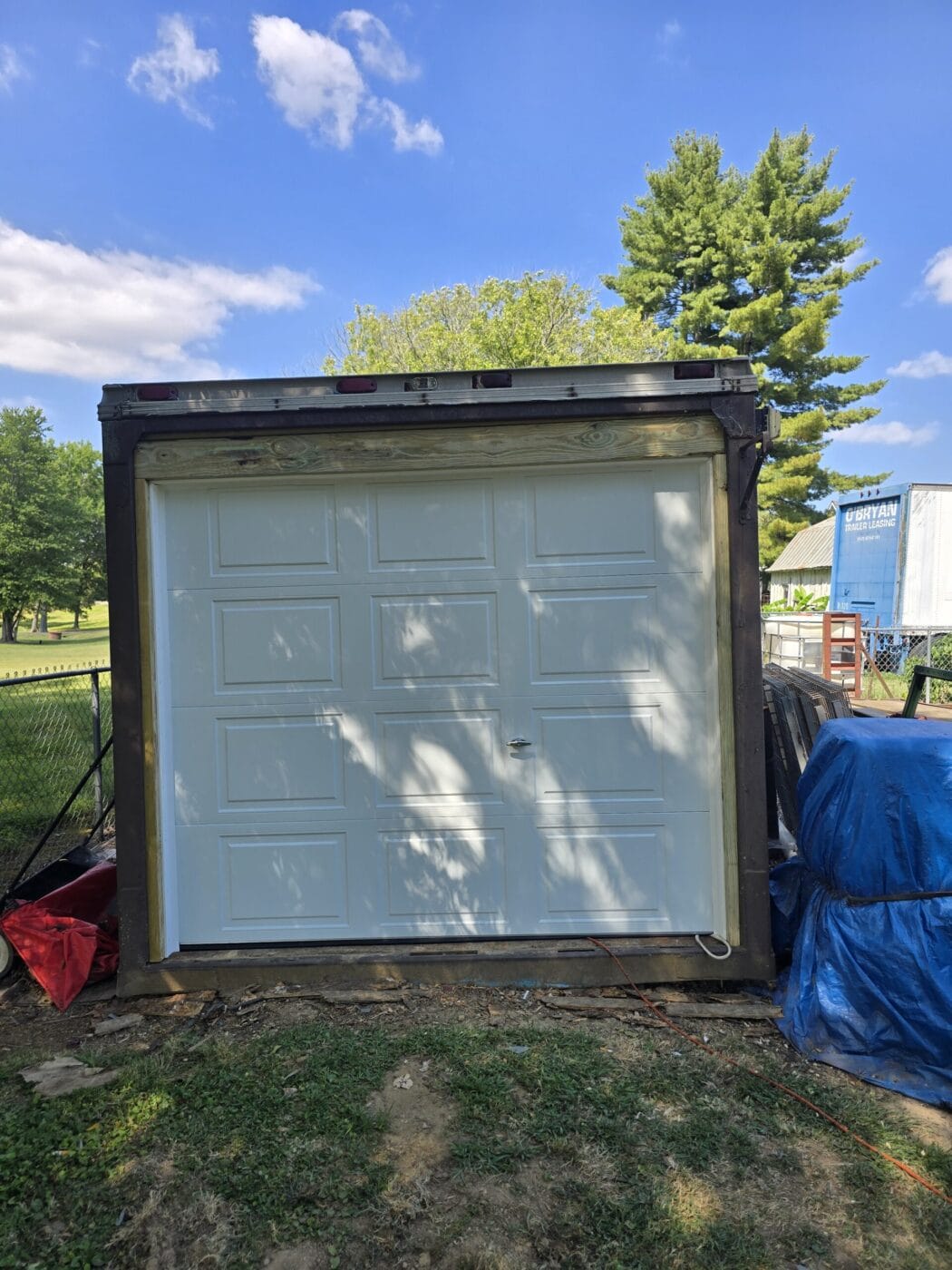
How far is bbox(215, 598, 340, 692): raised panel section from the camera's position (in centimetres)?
381

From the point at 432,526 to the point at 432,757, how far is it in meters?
1.15

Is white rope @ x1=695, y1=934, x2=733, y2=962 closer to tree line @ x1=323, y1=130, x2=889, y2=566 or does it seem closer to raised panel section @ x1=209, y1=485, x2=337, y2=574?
raised panel section @ x1=209, y1=485, x2=337, y2=574

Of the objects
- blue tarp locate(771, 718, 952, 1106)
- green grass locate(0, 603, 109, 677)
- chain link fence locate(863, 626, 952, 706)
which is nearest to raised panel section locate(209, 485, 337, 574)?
blue tarp locate(771, 718, 952, 1106)

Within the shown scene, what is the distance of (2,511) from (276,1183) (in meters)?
48.6

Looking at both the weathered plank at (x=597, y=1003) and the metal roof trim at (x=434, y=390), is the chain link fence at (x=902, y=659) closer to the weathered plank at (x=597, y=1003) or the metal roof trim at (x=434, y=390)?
the metal roof trim at (x=434, y=390)

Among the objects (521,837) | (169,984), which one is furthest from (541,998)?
(169,984)

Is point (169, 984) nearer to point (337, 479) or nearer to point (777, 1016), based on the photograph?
point (337, 479)

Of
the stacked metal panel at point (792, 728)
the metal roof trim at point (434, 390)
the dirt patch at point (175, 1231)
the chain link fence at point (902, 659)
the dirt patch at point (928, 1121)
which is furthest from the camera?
the chain link fence at point (902, 659)

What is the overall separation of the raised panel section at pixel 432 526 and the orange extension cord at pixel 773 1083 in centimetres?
202

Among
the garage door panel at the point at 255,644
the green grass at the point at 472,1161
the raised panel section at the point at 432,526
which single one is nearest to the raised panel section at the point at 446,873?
the green grass at the point at 472,1161

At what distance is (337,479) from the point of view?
379 cm

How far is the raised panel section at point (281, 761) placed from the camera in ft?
12.5

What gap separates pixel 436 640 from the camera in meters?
3.80

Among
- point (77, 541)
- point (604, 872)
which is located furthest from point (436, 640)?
point (77, 541)
